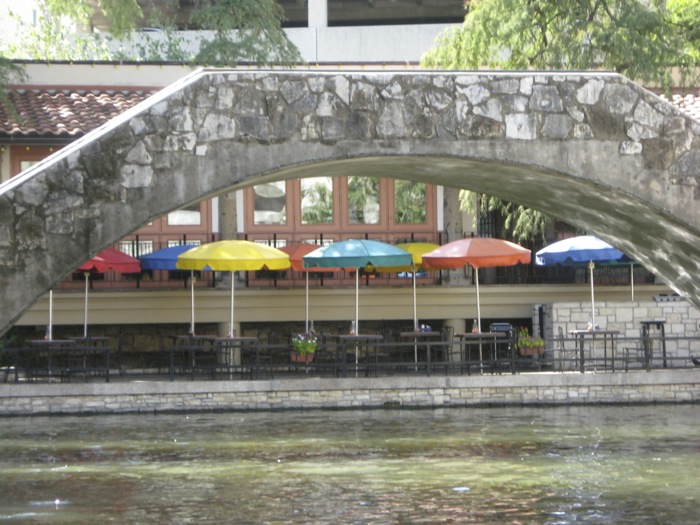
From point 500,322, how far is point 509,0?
6.40 meters

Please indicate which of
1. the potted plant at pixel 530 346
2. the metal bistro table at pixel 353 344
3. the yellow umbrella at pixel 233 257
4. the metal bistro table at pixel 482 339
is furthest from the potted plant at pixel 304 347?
the potted plant at pixel 530 346

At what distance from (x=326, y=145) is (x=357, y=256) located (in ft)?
42.8

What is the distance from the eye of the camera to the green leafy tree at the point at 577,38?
22.7 m

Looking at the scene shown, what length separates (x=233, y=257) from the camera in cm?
2256

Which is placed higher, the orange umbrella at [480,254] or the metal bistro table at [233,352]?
the orange umbrella at [480,254]

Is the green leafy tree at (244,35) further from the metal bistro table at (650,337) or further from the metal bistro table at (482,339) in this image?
the metal bistro table at (650,337)

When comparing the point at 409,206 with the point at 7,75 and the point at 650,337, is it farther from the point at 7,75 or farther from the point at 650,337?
the point at 7,75

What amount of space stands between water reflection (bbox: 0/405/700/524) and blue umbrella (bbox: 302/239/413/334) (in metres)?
2.88

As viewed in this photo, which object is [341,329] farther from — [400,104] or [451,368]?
[400,104]

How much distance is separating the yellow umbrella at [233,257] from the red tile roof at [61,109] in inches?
129

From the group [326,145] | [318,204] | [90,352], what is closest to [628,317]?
[318,204]

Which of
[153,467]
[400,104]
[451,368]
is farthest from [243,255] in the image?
[400,104]

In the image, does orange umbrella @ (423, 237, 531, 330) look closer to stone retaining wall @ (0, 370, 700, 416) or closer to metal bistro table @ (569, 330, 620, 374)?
metal bistro table @ (569, 330, 620, 374)

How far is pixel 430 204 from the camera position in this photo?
27078mm
